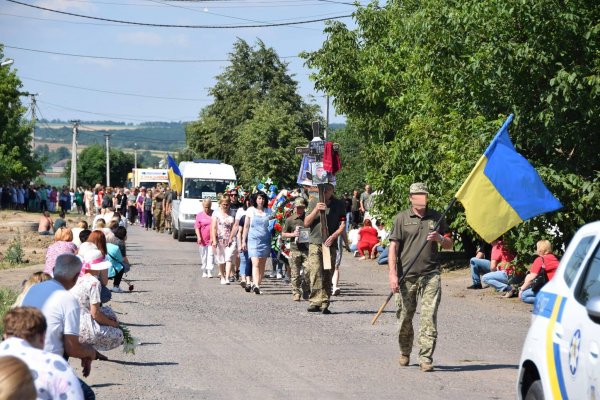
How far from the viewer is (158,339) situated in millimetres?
14680

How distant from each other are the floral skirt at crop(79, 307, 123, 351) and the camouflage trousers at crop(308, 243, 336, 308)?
6.15 meters

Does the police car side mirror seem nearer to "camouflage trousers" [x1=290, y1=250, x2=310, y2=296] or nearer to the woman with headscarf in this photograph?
the woman with headscarf

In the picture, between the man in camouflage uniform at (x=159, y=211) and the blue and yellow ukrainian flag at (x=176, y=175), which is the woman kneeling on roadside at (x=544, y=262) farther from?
the man in camouflage uniform at (x=159, y=211)

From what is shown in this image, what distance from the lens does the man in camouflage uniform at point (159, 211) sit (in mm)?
48531

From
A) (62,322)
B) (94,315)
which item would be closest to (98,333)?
(94,315)

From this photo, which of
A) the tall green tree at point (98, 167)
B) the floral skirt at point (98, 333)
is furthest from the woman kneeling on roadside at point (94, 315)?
the tall green tree at point (98, 167)

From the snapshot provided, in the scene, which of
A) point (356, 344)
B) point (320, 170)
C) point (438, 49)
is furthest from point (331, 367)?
point (320, 170)

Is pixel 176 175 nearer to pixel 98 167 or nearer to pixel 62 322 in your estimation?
pixel 62 322

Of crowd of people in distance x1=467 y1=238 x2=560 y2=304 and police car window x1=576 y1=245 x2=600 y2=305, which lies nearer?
police car window x1=576 y1=245 x2=600 y2=305

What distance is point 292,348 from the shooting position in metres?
13.7

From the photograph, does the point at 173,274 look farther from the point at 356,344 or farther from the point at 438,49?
the point at 356,344

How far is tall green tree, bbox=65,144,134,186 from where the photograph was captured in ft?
534

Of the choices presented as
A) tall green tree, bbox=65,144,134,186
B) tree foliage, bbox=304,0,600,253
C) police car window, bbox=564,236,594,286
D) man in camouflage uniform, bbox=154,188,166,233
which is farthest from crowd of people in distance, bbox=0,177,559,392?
tall green tree, bbox=65,144,134,186

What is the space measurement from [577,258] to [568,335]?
2.00 feet
